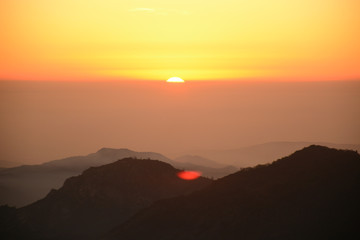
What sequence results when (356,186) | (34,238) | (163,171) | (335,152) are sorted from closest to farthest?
(356,186) → (335,152) → (34,238) → (163,171)

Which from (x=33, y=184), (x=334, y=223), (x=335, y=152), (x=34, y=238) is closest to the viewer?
(x=334, y=223)

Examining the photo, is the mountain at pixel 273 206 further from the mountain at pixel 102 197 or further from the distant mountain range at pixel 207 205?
the mountain at pixel 102 197

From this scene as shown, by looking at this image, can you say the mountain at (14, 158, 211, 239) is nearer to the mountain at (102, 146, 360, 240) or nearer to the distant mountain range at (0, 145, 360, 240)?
the distant mountain range at (0, 145, 360, 240)

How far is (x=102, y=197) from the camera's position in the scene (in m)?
97.4

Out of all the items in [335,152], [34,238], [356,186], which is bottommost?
[34,238]

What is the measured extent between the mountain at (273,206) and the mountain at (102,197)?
12.6 metres

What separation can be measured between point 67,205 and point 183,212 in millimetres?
26161

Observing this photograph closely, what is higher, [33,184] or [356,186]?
[33,184]

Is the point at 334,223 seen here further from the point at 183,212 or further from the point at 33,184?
the point at 33,184

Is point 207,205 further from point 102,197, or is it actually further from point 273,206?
point 102,197

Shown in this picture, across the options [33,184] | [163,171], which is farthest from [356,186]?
[33,184]

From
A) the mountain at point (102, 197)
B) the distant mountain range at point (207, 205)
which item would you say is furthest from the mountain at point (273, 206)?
the mountain at point (102, 197)

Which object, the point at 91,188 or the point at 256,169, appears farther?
the point at 91,188

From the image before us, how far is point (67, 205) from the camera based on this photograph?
3821 inches
